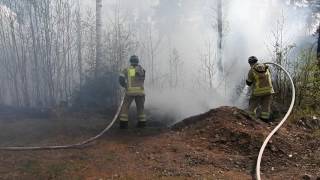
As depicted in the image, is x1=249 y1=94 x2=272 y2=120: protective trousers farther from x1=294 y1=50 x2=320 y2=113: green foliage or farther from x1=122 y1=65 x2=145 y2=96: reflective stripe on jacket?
x1=122 y1=65 x2=145 y2=96: reflective stripe on jacket

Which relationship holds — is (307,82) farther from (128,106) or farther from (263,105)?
(128,106)

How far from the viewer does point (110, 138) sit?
9.07m

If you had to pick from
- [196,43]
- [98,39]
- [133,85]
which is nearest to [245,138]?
[133,85]

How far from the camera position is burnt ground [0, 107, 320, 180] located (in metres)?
6.72

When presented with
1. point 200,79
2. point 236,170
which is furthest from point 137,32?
point 236,170

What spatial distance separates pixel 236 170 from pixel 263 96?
3637mm

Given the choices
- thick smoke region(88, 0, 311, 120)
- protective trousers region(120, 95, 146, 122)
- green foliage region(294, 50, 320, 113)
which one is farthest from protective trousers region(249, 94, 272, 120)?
thick smoke region(88, 0, 311, 120)

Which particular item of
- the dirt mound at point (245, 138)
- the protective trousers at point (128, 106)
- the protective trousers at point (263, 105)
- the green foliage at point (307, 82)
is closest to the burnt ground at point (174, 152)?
the dirt mound at point (245, 138)

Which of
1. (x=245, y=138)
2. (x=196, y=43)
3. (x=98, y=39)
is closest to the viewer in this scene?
(x=245, y=138)

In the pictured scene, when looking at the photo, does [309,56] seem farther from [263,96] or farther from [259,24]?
[259,24]

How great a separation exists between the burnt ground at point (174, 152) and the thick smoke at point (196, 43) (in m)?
3.91

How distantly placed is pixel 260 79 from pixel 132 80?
9.79 ft

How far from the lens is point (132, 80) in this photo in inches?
397

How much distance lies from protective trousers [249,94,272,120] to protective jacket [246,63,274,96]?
0.16m
